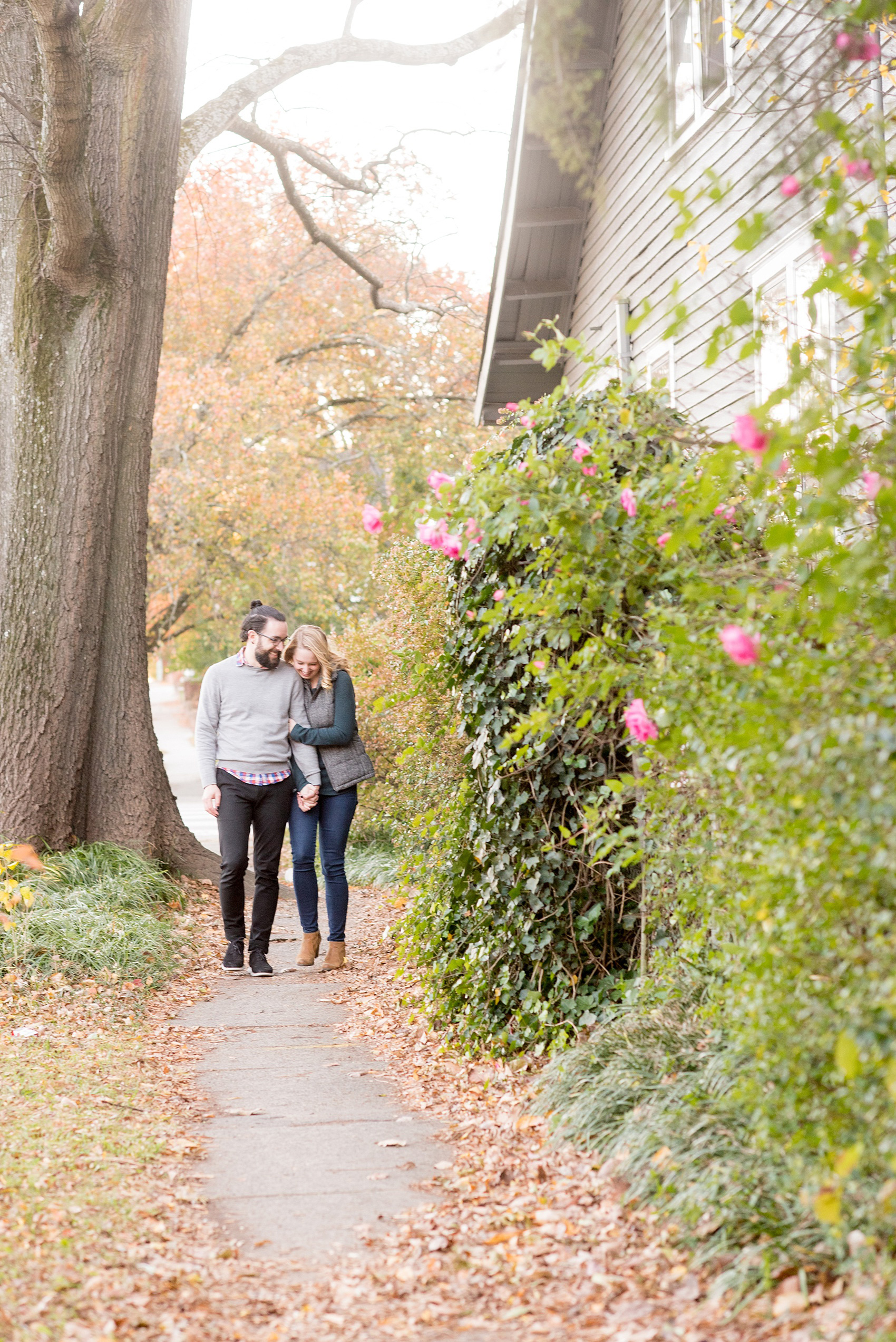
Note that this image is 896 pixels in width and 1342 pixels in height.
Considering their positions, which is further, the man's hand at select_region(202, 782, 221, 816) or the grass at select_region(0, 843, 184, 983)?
the man's hand at select_region(202, 782, 221, 816)

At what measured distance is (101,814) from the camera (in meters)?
8.35

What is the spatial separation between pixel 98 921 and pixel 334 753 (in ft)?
5.50

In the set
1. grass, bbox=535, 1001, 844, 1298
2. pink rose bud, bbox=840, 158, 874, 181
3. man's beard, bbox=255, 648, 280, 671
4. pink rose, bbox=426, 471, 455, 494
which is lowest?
grass, bbox=535, 1001, 844, 1298

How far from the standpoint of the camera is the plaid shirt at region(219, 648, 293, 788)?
22.5 feet

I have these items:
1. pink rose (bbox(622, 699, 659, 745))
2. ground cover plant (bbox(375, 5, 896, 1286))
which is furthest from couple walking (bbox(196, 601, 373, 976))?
pink rose (bbox(622, 699, 659, 745))

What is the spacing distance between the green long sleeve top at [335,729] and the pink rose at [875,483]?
4.13 m

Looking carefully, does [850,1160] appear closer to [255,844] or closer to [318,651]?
[255,844]

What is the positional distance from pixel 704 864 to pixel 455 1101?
1.68 meters

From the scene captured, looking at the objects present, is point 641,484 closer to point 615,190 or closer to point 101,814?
point 101,814

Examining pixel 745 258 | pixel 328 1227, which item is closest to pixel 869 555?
pixel 328 1227

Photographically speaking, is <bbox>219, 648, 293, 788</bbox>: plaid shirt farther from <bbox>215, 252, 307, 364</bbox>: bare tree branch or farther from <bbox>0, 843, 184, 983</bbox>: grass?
<bbox>215, 252, 307, 364</bbox>: bare tree branch

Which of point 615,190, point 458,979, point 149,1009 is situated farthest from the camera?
point 615,190

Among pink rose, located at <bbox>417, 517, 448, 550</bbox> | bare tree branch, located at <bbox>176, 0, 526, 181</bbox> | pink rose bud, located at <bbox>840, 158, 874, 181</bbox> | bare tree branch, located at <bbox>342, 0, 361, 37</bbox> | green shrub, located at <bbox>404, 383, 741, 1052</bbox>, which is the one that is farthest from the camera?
bare tree branch, located at <bbox>342, 0, 361, 37</bbox>

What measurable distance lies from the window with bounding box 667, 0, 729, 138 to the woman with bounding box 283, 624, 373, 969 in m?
4.81
